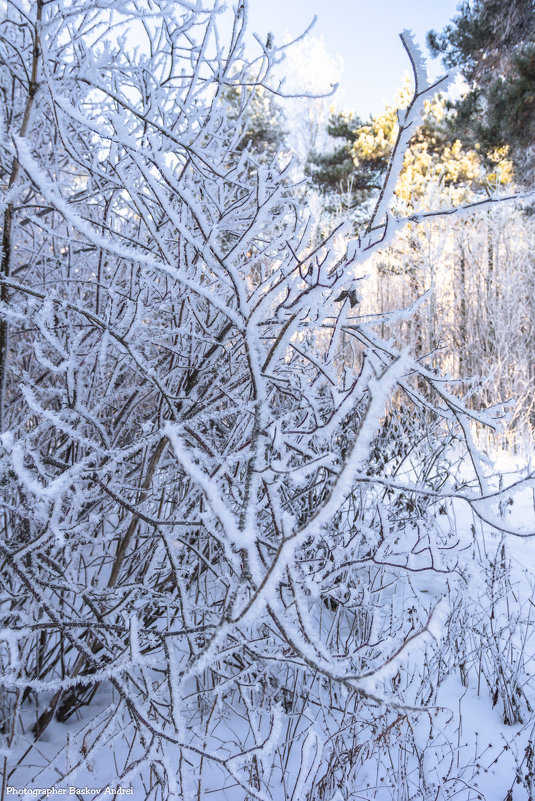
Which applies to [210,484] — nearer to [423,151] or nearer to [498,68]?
[498,68]

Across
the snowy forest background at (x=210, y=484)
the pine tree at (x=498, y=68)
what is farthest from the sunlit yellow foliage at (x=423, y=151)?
the snowy forest background at (x=210, y=484)

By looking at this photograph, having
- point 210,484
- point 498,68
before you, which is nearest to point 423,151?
point 498,68

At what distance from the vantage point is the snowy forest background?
76 centimetres

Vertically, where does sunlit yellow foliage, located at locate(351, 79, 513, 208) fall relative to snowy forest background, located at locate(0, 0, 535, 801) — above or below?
above

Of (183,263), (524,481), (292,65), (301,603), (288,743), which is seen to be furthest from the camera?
(292,65)

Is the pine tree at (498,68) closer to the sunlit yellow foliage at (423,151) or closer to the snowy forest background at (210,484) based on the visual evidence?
the sunlit yellow foliage at (423,151)

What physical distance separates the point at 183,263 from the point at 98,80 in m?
0.51

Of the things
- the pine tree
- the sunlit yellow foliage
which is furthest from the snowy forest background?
the sunlit yellow foliage

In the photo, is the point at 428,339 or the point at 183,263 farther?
the point at 428,339

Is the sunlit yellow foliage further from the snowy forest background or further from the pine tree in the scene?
the snowy forest background

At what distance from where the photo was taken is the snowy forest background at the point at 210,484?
2.49 feet

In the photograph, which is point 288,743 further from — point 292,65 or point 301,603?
point 292,65

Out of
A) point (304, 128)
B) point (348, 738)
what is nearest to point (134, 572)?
point (348, 738)

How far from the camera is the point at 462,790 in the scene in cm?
162
